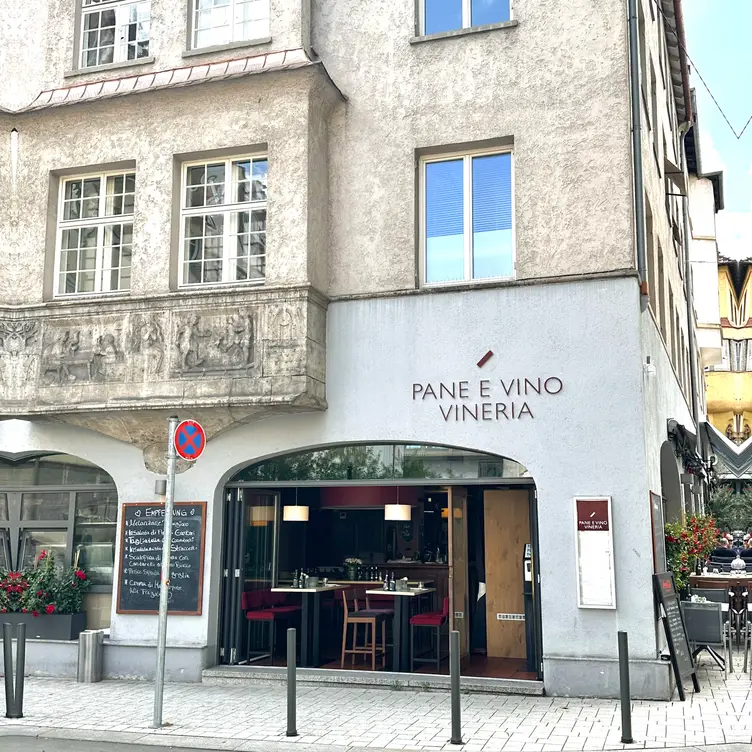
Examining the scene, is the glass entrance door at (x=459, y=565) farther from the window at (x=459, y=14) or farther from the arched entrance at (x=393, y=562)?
the window at (x=459, y=14)

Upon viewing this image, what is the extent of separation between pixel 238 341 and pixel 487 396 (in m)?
3.23

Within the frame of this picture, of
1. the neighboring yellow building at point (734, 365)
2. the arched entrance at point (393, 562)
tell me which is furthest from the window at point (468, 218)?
the neighboring yellow building at point (734, 365)

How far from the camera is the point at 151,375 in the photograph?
40.9 feet

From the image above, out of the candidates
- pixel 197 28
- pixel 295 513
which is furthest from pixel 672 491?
pixel 197 28

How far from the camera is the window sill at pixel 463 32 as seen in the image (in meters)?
12.3

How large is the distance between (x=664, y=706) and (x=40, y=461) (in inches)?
366

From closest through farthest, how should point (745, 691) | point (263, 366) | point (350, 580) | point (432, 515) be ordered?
1. point (745, 691)
2. point (263, 366)
3. point (350, 580)
4. point (432, 515)

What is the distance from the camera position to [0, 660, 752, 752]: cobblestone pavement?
28.7 feet

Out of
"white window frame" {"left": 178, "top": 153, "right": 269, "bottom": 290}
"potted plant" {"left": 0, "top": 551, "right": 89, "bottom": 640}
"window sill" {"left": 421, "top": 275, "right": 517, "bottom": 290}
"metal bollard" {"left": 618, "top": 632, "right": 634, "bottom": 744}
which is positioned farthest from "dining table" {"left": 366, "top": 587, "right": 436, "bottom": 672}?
"white window frame" {"left": 178, "top": 153, "right": 269, "bottom": 290}

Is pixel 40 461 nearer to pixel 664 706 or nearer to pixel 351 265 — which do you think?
pixel 351 265

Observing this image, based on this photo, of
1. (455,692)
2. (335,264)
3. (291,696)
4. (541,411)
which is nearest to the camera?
(455,692)

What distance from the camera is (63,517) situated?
14062 millimetres

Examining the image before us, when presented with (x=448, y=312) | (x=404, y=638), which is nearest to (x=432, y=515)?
(x=404, y=638)

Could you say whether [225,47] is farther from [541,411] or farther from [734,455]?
[734,455]
